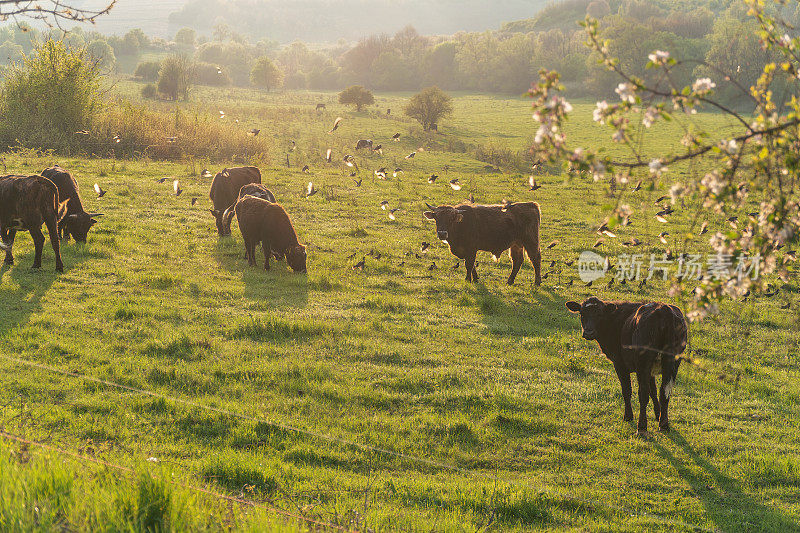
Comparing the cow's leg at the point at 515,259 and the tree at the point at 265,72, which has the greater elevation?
the tree at the point at 265,72

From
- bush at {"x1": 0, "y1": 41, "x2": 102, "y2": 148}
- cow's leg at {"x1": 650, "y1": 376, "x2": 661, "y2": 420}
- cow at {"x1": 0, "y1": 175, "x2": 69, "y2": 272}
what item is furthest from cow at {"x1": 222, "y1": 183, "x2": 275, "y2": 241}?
bush at {"x1": 0, "y1": 41, "x2": 102, "y2": 148}

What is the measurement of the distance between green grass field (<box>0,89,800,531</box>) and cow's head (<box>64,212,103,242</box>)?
15.7 inches

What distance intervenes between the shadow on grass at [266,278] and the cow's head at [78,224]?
3.46m

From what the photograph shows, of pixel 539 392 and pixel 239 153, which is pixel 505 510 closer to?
pixel 539 392

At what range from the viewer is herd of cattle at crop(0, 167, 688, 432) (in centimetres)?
876

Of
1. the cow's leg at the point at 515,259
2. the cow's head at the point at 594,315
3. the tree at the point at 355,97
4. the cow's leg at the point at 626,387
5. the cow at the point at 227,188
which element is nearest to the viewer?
the cow's leg at the point at 626,387

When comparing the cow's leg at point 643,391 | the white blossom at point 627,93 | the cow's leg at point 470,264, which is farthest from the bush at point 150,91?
the white blossom at point 627,93

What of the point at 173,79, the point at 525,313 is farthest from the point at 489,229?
the point at 173,79

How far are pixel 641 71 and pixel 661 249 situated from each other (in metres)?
82.4

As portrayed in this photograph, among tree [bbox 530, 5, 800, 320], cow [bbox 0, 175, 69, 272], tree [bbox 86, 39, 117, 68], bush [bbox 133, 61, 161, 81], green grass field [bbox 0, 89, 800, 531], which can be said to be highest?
tree [bbox 86, 39, 117, 68]

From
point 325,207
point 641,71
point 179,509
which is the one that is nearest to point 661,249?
point 325,207

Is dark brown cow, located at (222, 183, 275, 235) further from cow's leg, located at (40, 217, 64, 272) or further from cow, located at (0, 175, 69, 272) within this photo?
cow, located at (0, 175, 69, 272)

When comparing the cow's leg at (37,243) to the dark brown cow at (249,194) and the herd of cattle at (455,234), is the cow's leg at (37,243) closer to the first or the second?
the herd of cattle at (455,234)

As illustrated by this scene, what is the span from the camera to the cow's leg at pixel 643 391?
8789 mm
